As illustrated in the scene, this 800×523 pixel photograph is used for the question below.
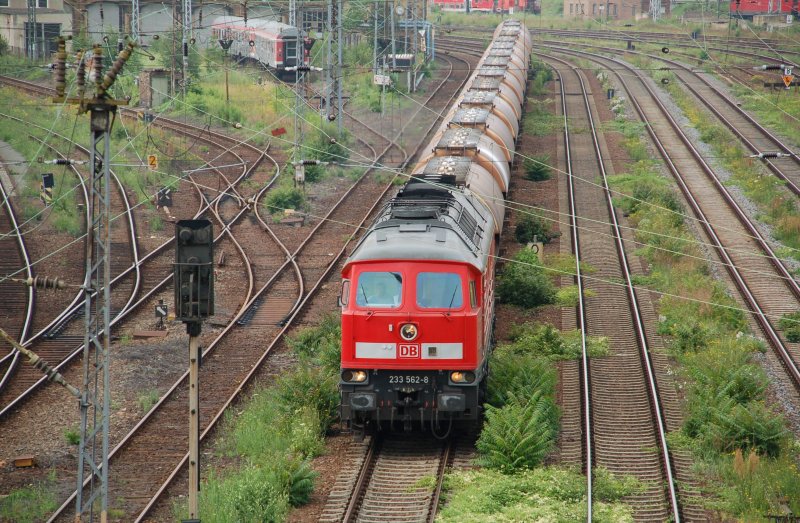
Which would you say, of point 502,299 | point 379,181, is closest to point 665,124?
point 379,181

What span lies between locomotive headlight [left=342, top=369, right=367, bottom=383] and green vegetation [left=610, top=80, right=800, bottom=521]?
16.2ft

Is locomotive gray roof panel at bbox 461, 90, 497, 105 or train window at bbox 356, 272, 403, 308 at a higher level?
locomotive gray roof panel at bbox 461, 90, 497, 105

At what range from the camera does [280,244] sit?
106 ft

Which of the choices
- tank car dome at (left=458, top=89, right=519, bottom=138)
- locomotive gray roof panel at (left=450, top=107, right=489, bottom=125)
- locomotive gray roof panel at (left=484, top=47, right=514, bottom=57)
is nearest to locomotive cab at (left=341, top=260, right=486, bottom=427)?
locomotive gray roof panel at (left=450, top=107, right=489, bottom=125)

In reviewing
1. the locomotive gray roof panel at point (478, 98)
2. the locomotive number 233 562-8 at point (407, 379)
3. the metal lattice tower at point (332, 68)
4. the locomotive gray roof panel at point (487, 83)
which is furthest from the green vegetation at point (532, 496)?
the locomotive gray roof panel at point (487, 83)

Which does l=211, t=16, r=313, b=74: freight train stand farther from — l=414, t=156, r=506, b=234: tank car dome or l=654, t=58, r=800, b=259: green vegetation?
l=414, t=156, r=506, b=234: tank car dome

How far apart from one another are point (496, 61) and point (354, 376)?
3243 cm

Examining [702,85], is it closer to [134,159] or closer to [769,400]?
[134,159]

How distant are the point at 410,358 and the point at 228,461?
11.0 ft

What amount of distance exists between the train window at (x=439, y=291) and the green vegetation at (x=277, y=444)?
2.86 meters

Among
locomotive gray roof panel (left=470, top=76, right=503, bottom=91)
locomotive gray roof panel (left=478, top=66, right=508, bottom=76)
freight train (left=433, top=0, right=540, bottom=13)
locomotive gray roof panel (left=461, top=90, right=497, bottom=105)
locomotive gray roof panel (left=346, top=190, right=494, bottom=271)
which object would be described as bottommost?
locomotive gray roof panel (left=346, top=190, right=494, bottom=271)

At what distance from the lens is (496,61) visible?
4750 centimetres

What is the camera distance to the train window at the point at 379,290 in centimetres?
1702

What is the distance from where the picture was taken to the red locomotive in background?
283ft
